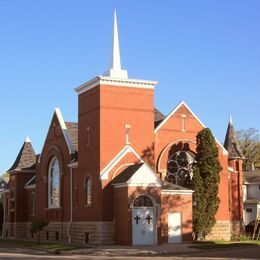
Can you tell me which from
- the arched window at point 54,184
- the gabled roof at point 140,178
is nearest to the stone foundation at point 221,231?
the gabled roof at point 140,178

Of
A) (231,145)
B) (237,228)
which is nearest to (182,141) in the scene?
(231,145)

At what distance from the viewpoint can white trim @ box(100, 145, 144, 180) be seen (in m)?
41.5

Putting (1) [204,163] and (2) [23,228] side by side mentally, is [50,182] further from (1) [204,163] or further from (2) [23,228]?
(1) [204,163]

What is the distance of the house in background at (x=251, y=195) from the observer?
64.2 meters

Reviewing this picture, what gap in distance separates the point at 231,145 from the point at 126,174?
45.1 feet

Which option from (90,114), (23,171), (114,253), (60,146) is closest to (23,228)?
(23,171)

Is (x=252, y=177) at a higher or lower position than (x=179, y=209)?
higher

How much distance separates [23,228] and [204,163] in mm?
22447

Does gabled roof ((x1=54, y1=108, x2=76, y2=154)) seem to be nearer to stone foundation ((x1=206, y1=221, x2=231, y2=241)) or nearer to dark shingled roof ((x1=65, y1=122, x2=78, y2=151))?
dark shingled roof ((x1=65, y1=122, x2=78, y2=151))

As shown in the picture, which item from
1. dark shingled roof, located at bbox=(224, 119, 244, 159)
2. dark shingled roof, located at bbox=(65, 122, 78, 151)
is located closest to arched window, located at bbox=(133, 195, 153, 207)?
dark shingled roof, located at bbox=(65, 122, 78, 151)

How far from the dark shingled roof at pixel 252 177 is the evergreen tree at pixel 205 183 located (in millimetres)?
25474

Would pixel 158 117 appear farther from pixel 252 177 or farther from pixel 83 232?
pixel 252 177

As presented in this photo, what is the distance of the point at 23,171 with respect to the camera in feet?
192

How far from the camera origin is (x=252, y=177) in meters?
70.2
